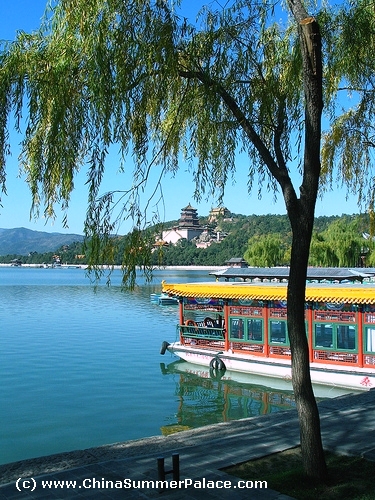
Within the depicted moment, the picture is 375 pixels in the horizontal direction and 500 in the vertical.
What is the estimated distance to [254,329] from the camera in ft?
46.5

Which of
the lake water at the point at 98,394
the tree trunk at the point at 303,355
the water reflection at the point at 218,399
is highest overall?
the tree trunk at the point at 303,355

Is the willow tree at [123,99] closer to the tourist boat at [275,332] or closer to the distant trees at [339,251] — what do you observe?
the tourist boat at [275,332]

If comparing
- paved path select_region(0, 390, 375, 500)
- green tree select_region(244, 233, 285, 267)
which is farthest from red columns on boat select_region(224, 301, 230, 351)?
green tree select_region(244, 233, 285, 267)

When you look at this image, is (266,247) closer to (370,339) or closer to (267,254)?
(267,254)

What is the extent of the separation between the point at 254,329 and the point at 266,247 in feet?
121

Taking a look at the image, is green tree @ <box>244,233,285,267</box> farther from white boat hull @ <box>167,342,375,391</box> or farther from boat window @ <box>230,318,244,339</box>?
boat window @ <box>230,318,244,339</box>

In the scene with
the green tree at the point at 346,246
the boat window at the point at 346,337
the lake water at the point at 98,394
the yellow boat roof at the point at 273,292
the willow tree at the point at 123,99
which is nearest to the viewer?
the willow tree at the point at 123,99

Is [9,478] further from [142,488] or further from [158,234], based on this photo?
[158,234]

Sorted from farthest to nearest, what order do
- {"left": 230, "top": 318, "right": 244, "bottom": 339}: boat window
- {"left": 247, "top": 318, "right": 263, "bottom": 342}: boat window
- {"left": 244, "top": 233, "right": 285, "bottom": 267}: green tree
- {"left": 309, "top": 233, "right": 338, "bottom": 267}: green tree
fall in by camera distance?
{"left": 244, "top": 233, "right": 285, "bottom": 267}: green tree, {"left": 309, "top": 233, "right": 338, "bottom": 267}: green tree, {"left": 230, "top": 318, "right": 244, "bottom": 339}: boat window, {"left": 247, "top": 318, "right": 263, "bottom": 342}: boat window

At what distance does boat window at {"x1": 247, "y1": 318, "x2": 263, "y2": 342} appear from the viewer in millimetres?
14055

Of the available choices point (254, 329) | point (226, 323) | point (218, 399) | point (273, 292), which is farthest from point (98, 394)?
point (273, 292)

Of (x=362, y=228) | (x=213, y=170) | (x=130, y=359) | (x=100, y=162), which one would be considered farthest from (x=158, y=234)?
(x=130, y=359)

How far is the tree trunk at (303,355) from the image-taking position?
181 inches

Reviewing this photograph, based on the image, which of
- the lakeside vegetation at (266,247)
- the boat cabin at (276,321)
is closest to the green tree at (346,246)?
the lakeside vegetation at (266,247)
